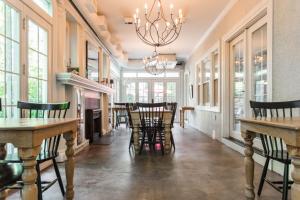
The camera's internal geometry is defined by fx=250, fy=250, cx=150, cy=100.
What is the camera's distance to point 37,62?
3314 mm

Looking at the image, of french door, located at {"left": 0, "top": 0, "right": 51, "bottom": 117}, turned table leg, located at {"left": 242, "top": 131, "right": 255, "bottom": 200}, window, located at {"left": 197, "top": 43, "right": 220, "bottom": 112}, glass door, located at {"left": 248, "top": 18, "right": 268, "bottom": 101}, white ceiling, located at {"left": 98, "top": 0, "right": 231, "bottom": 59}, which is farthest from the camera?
window, located at {"left": 197, "top": 43, "right": 220, "bottom": 112}

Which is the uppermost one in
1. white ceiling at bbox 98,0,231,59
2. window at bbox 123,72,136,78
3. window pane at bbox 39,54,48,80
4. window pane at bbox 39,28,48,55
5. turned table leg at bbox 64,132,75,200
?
white ceiling at bbox 98,0,231,59

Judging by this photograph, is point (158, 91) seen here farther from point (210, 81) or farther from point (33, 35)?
point (33, 35)

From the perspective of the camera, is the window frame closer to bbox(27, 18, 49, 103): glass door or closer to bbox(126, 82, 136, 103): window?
bbox(27, 18, 49, 103): glass door

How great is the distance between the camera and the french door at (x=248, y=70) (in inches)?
152

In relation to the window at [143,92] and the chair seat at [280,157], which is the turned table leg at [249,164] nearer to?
the chair seat at [280,157]

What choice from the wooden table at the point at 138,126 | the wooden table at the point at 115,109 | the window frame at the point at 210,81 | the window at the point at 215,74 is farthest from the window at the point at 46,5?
the wooden table at the point at 115,109

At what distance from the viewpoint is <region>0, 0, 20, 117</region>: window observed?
2.53 m

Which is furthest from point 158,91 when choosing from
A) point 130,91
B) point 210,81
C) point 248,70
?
point 248,70

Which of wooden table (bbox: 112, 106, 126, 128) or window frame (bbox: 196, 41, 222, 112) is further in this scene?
wooden table (bbox: 112, 106, 126, 128)

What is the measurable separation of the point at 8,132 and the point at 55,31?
2.80m

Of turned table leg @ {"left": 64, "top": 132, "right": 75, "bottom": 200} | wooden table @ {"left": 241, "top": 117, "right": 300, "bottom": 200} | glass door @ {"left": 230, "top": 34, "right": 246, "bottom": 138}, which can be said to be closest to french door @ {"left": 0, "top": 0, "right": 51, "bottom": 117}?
turned table leg @ {"left": 64, "top": 132, "right": 75, "bottom": 200}

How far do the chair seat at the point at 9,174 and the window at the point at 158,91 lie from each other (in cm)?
1021

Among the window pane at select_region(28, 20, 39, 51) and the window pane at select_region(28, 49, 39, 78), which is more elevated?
the window pane at select_region(28, 20, 39, 51)
